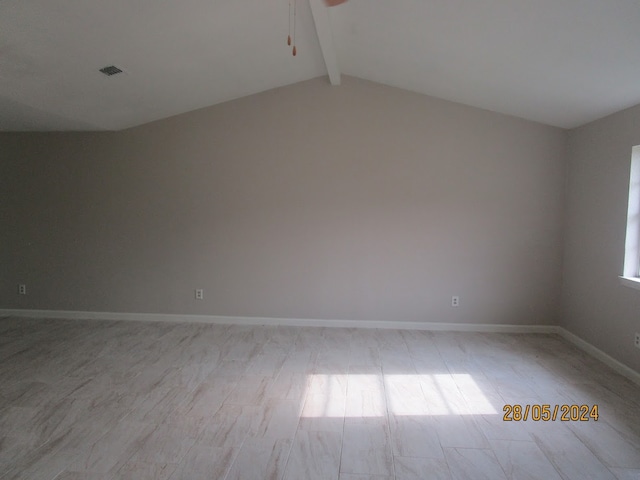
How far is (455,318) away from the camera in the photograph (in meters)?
4.18

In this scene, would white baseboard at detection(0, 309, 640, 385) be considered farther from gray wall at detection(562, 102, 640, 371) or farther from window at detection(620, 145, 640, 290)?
window at detection(620, 145, 640, 290)

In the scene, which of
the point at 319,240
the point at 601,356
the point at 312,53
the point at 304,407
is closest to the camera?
the point at 304,407

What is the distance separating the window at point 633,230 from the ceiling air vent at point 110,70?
430 cm

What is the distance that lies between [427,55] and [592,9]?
1.36m

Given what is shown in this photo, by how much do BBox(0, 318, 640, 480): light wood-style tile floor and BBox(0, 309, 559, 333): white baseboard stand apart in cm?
19

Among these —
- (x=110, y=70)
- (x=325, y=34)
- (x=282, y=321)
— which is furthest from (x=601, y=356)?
(x=110, y=70)

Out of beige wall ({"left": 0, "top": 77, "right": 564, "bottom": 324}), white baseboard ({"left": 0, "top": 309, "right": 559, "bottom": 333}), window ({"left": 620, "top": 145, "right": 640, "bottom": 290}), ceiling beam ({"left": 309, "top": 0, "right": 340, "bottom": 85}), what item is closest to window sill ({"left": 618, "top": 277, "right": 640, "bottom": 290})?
window ({"left": 620, "top": 145, "right": 640, "bottom": 290})

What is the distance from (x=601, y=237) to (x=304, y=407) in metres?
3.08

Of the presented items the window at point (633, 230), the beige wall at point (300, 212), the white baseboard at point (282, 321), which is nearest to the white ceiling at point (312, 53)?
the beige wall at point (300, 212)

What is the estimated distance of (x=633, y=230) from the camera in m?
3.04

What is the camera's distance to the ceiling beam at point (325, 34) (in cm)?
258

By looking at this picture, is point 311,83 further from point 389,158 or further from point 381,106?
point 389,158

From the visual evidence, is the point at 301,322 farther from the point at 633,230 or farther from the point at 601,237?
the point at 633,230

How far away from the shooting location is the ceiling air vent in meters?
2.96
